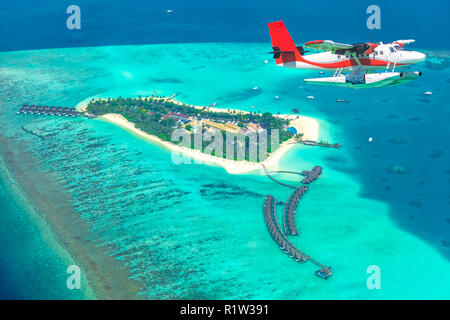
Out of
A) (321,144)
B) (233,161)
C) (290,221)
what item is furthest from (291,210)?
(321,144)

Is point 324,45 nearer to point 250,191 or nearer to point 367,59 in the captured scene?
point 367,59

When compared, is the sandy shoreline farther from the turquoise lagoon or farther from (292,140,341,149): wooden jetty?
(292,140,341,149): wooden jetty

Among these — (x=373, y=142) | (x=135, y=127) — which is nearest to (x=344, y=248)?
(x=373, y=142)

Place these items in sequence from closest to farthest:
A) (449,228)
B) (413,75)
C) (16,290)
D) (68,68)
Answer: (413,75)
(16,290)
(449,228)
(68,68)

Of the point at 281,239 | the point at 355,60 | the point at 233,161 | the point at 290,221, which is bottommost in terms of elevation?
the point at 281,239

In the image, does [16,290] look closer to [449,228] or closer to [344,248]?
[344,248]

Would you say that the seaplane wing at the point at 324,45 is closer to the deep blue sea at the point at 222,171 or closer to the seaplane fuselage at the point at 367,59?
the seaplane fuselage at the point at 367,59
